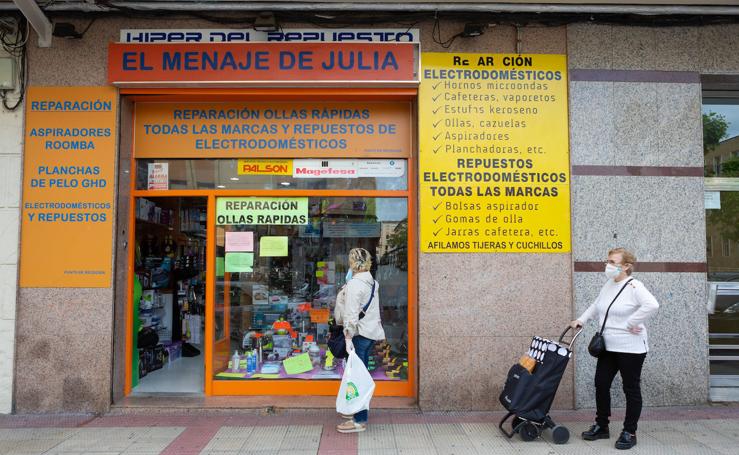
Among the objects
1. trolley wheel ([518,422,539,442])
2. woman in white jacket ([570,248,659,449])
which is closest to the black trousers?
woman in white jacket ([570,248,659,449])

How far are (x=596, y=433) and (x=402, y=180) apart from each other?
10.7 ft

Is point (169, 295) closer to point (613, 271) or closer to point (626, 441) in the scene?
point (613, 271)

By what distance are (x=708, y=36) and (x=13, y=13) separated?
7.73m

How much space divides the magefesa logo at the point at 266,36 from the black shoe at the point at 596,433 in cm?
430

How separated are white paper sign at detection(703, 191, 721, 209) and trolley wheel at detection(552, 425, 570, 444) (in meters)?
3.41

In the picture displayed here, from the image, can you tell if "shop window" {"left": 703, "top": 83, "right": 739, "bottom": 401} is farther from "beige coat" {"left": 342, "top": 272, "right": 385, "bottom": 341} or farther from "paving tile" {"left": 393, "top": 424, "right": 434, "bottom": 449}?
"beige coat" {"left": 342, "top": 272, "right": 385, "bottom": 341}

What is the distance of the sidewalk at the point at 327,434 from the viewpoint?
15.0ft

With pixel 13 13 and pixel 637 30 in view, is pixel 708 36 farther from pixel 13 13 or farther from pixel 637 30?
pixel 13 13

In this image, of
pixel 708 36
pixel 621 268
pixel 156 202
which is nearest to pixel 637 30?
pixel 708 36

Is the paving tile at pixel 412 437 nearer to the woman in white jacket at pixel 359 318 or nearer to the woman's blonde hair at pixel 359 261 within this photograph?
the woman in white jacket at pixel 359 318

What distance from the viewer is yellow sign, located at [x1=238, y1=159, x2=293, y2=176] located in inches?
246

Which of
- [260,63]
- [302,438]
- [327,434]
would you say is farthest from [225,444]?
[260,63]

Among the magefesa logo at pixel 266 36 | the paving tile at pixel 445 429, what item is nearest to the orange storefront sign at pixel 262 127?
the magefesa logo at pixel 266 36

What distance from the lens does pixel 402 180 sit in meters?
6.19
